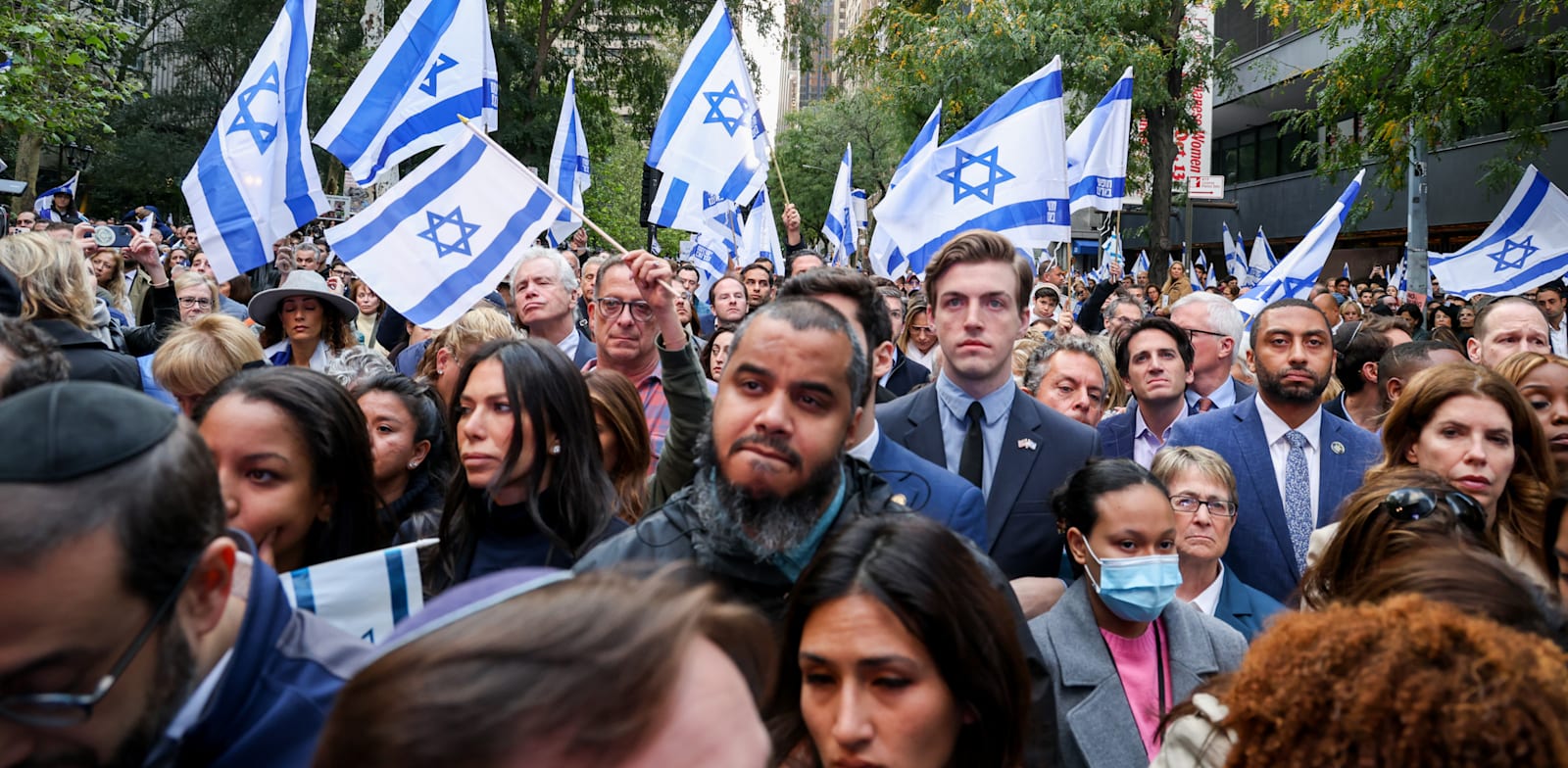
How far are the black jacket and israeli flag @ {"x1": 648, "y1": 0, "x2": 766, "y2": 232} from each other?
213 inches

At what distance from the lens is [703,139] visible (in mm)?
8219

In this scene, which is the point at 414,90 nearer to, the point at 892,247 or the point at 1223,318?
the point at 892,247

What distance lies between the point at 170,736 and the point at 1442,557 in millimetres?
2288

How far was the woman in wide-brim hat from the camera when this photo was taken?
5.99 metres

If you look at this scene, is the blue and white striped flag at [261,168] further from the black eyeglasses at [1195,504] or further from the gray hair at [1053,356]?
the black eyeglasses at [1195,504]

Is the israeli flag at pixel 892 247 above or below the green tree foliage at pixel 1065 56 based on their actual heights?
below

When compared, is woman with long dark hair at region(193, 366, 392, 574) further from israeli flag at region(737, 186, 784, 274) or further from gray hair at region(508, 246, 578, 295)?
israeli flag at region(737, 186, 784, 274)

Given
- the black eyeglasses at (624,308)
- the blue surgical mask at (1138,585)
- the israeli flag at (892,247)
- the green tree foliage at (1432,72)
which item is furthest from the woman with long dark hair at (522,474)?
the green tree foliage at (1432,72)

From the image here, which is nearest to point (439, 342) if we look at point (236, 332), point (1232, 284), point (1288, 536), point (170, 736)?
point (236, 332)

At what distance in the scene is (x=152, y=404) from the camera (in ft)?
5.47

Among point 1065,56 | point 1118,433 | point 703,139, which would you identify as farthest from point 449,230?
point 1065,56

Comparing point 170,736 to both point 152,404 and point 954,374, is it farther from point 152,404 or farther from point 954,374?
point 954,374

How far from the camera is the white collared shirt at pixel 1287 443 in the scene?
187 inches

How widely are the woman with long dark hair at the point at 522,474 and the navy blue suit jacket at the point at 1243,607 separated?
206 centimetres
